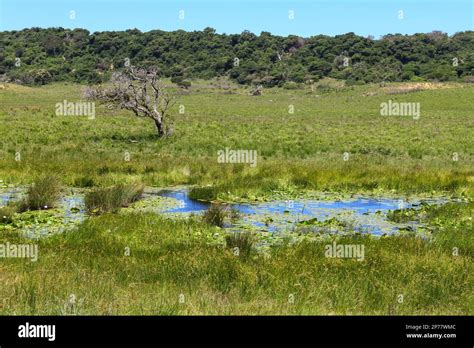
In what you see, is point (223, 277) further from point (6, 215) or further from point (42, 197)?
point (42, 197)

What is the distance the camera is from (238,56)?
132 m

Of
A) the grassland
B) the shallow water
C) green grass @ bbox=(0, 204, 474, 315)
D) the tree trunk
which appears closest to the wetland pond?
the shallow water

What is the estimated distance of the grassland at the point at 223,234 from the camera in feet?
26.3

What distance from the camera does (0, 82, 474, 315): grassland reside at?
8.02 meters

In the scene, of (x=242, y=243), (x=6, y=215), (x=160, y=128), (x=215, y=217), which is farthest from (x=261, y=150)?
(x=242, y=243)

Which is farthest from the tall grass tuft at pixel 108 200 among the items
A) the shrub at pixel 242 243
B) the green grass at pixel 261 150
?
the shrub at pixel 242 243

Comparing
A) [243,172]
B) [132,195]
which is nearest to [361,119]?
[243,172]

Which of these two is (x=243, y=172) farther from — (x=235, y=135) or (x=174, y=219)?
(x=235, y=135)

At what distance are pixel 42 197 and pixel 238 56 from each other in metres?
119

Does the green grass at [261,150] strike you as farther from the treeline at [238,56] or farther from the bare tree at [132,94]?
the treeline at [238,56]

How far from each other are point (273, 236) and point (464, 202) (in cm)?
839

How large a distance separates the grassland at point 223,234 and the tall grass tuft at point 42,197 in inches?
105

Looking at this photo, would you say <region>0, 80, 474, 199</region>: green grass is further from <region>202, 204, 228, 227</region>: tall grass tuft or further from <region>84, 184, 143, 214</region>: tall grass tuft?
<region>202, 204, 228, 227</region>: tall grass tuft
